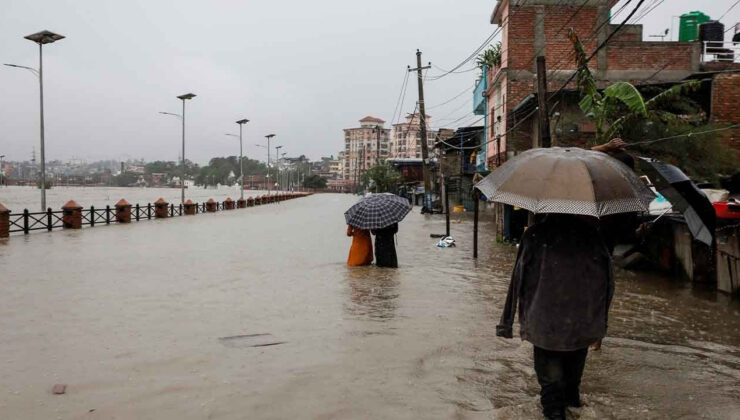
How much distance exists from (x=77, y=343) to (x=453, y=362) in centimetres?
415

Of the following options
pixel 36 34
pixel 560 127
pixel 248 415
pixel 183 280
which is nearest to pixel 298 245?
pixel 183 280

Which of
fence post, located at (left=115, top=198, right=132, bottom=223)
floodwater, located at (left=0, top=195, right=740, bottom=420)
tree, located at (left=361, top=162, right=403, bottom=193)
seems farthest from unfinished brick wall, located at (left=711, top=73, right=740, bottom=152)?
tree, located at (left=361, top=162, right=403, bottom=193)

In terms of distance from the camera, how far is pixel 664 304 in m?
9.31

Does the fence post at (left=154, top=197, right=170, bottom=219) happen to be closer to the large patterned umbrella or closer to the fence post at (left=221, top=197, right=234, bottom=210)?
the fence post at (left=221, top=197, right=234, bottom=210)

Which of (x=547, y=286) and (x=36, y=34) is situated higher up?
(x=36, y=34)

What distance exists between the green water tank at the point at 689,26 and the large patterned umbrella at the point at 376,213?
21.3m

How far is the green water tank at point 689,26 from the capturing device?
26.2 metres

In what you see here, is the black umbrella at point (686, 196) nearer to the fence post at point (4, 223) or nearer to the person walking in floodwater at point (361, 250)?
the person walking in floodwater at point (361, 250)

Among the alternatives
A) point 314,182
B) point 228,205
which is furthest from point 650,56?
point 314,182

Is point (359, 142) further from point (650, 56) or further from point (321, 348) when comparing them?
point (321, 348)

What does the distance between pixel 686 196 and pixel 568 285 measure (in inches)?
148

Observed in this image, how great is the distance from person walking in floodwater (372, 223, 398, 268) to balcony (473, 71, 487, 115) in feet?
73.4

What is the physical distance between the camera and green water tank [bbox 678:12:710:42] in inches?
1032

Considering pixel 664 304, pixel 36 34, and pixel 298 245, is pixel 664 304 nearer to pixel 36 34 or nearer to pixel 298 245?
pixel 298 245
